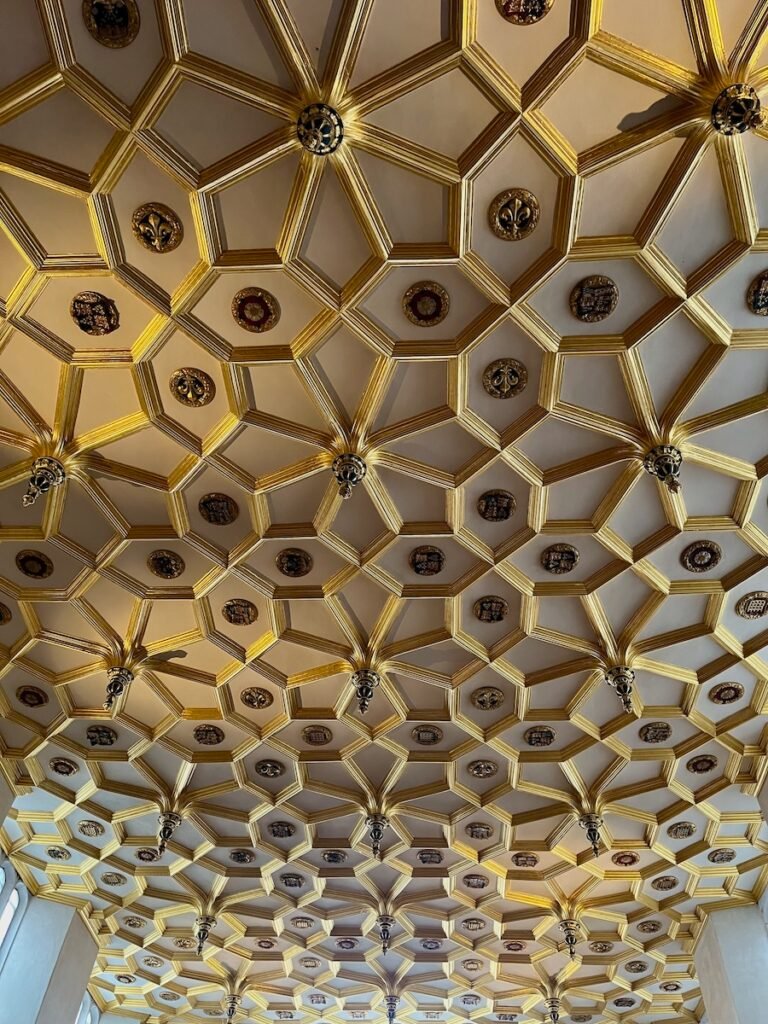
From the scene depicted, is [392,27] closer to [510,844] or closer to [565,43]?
[565,43]

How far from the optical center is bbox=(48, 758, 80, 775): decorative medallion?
68.1ft

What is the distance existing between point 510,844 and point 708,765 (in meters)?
5.98

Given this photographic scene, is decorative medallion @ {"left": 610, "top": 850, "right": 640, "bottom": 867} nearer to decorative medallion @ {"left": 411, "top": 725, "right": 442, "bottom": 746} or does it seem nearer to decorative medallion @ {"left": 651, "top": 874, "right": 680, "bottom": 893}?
decorative medallion @ {"left": 651, "top": 874, "right": 680, "bottom": 893}

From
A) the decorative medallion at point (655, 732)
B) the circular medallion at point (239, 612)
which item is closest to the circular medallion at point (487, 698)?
the decorative medallion at point (655, 732)

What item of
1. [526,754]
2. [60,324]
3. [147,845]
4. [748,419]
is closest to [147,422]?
[60,324]

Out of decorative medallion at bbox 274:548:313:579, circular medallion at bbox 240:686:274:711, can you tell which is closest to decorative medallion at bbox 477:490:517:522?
decorative medallion at bbox 274:548:313:579

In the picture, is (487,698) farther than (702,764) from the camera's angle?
No

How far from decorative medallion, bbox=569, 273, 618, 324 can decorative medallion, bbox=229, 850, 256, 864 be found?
18.2 meters

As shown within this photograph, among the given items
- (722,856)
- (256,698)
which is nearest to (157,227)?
(256,698)

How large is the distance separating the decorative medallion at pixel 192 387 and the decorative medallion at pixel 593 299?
6542mm

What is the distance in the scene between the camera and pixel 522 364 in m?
14.1

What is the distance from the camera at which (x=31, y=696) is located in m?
19.3

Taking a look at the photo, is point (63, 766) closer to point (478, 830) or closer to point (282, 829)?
point (282, 829)

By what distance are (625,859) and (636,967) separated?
6.37 metres
